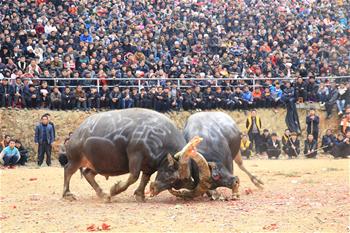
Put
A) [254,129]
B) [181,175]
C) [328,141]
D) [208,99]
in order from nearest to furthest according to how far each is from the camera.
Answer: [181,175], [328,141], [254,129], [208,99]

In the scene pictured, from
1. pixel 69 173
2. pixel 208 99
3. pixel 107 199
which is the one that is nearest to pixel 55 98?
pixel 208 99

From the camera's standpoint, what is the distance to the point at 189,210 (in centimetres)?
1074

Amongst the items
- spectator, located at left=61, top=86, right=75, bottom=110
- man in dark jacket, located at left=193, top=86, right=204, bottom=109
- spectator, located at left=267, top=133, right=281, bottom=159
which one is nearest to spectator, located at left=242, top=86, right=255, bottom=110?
man in dark jacket, located at left=193, top=86, right=204, bottom=109

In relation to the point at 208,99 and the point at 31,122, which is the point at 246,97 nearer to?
the point at 208,99

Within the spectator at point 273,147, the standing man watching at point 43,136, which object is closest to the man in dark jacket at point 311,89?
the spectator at point 273,147

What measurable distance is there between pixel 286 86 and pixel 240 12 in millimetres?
6011

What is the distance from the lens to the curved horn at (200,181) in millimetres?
11531

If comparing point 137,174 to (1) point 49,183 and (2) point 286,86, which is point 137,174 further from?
(2) point 286,86

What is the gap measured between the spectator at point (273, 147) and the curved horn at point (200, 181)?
12.4 meters

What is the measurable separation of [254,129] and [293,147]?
5.40 feet

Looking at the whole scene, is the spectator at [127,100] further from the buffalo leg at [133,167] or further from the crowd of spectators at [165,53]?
the buffalo leg at [133,167]

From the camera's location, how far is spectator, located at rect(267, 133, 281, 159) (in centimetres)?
2383

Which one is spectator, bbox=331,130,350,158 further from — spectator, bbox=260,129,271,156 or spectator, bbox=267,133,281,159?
spectator, bbox=260,129,271,156

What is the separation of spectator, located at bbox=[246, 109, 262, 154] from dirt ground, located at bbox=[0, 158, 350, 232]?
858 centimetres
